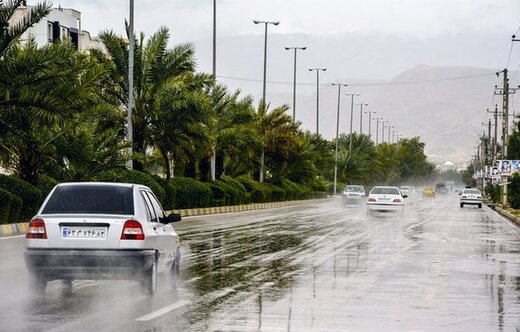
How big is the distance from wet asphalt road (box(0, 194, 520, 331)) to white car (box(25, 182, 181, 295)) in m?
0.35

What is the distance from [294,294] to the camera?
13.2m

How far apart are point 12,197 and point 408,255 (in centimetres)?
1225

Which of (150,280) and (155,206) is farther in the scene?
(155,206)

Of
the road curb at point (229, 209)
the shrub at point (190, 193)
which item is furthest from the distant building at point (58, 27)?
the shrub at point (190, 193)

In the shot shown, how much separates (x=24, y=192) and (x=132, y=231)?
17748 millimetres

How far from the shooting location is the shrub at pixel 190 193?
1764 inches

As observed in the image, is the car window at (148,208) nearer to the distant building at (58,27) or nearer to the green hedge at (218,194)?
the green hedge at (218,194)

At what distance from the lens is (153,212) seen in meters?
13.4

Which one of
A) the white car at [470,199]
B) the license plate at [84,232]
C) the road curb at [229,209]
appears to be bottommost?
the road curb at [229,209]

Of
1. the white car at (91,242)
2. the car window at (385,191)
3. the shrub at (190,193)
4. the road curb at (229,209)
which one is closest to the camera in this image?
the white car at (91,242)

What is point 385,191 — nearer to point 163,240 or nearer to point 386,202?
point 386,202

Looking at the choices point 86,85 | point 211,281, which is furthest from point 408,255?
point 86,85

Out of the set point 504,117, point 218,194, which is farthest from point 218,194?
point 504,117

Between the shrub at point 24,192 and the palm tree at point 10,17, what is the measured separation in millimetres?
3659
